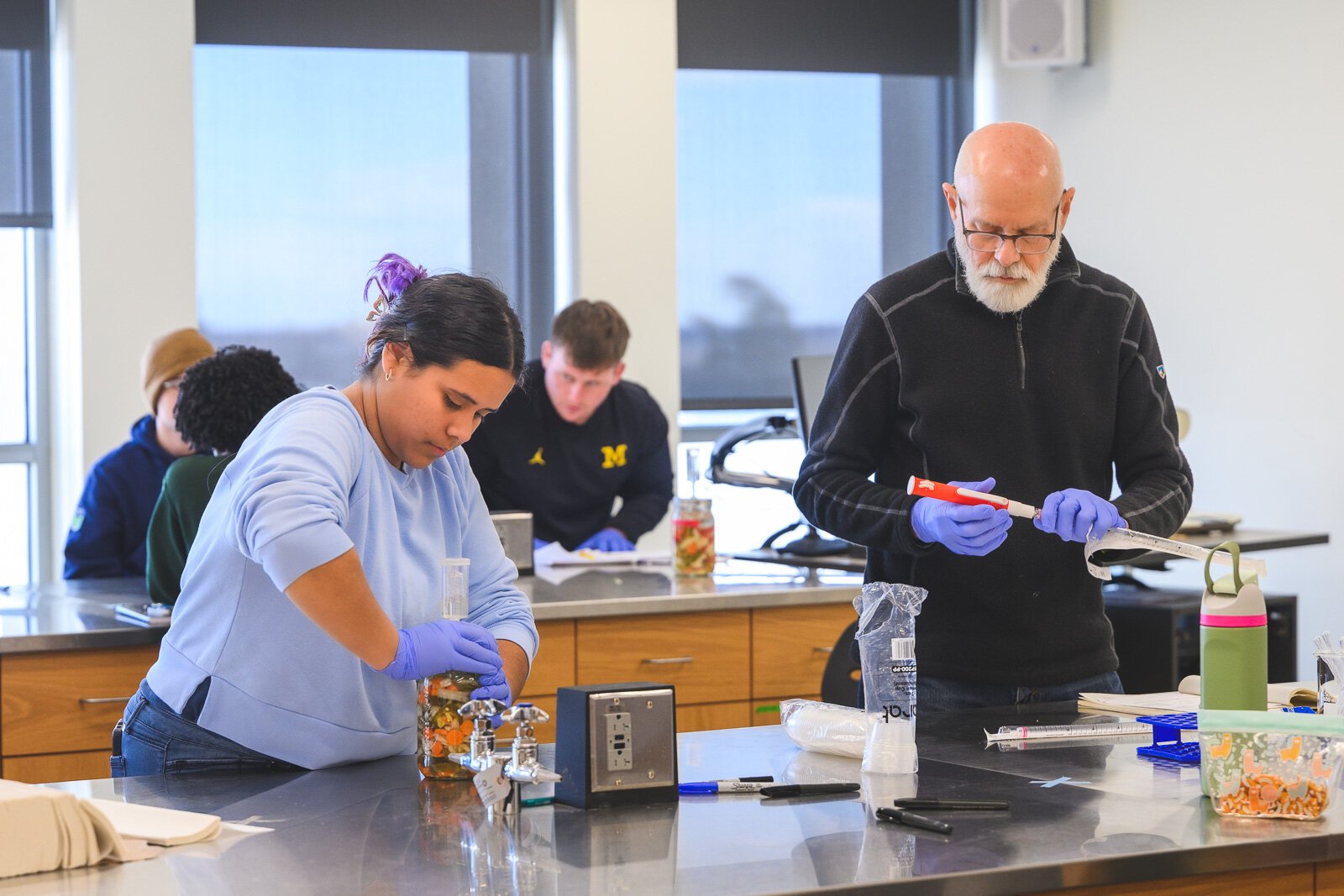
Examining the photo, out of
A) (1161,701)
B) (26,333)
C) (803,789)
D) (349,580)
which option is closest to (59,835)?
(349,580)

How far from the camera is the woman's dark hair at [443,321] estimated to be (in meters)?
1.84

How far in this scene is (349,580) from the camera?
5.48 ft

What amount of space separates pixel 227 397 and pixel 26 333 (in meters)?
2.54

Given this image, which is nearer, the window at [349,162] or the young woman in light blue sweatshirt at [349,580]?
the young woman in light blue sweatshirt at [349,580]

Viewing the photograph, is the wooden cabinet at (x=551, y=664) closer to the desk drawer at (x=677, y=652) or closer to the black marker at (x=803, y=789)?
the desk drawer at (x=677, y=652)

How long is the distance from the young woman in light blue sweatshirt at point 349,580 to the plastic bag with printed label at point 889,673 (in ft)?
1.54

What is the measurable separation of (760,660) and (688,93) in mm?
2840

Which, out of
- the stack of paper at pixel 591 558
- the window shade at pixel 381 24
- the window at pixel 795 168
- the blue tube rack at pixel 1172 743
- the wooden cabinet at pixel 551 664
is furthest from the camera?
the window at pixel 795 168

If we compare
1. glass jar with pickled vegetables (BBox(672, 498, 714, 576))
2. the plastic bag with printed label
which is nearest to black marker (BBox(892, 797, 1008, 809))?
the plastic bag with printed label

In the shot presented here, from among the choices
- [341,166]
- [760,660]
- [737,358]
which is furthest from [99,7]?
[760,660]

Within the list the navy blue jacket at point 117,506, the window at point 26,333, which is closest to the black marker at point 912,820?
the navy blue jacket at point 117,506

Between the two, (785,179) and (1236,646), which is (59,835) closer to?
(1236,646)

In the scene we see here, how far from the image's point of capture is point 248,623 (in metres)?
1.77

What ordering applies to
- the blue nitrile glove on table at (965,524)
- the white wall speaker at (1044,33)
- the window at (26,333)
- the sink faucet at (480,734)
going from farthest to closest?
1. the white wall speaker at (1044,33)
2. the window at (26,333)
3. the blue nitrile glove on table at (965,524)
4. the sink faucet at (480,734)
